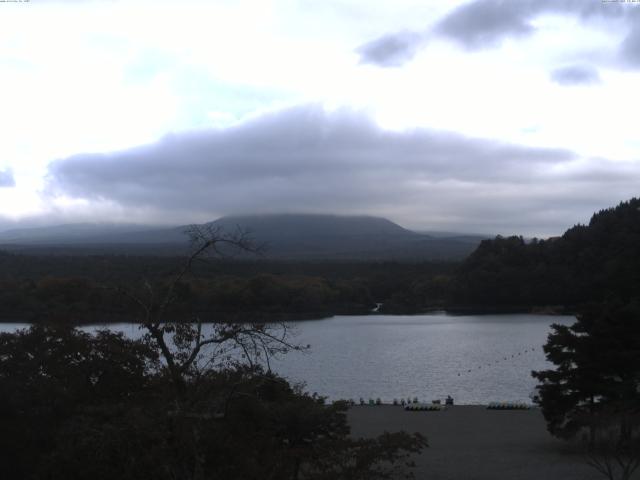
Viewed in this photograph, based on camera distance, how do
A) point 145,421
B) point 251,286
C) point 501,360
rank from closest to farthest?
point 145,421
point 251,286
point 501,360

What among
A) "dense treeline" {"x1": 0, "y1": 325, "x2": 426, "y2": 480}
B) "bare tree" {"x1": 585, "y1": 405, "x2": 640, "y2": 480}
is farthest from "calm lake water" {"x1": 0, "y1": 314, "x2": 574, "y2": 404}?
"bare tree" {"x1": 585, "y1": 405, "x2": 640, "y2": 480}

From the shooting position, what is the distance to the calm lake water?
23.4 meters

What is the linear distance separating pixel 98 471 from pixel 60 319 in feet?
13.5

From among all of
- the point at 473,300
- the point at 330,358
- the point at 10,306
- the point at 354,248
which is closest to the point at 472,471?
the point at 330,358

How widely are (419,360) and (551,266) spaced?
105 feet

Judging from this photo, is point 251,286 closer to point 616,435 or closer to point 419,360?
point 419,360

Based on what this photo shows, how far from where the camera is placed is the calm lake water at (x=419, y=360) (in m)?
23.4

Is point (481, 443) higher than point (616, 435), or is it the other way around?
point (616, 435)

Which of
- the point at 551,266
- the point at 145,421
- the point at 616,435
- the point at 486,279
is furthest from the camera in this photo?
the point at 486,279

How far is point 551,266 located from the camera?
194 feet

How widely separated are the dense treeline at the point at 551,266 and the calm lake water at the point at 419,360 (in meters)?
9.39

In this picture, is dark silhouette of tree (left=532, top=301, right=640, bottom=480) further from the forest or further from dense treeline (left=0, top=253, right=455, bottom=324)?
the forest

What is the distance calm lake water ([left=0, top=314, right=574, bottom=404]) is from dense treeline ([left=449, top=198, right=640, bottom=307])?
939 cm

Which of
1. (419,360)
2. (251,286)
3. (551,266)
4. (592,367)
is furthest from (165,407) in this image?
(551,266)
